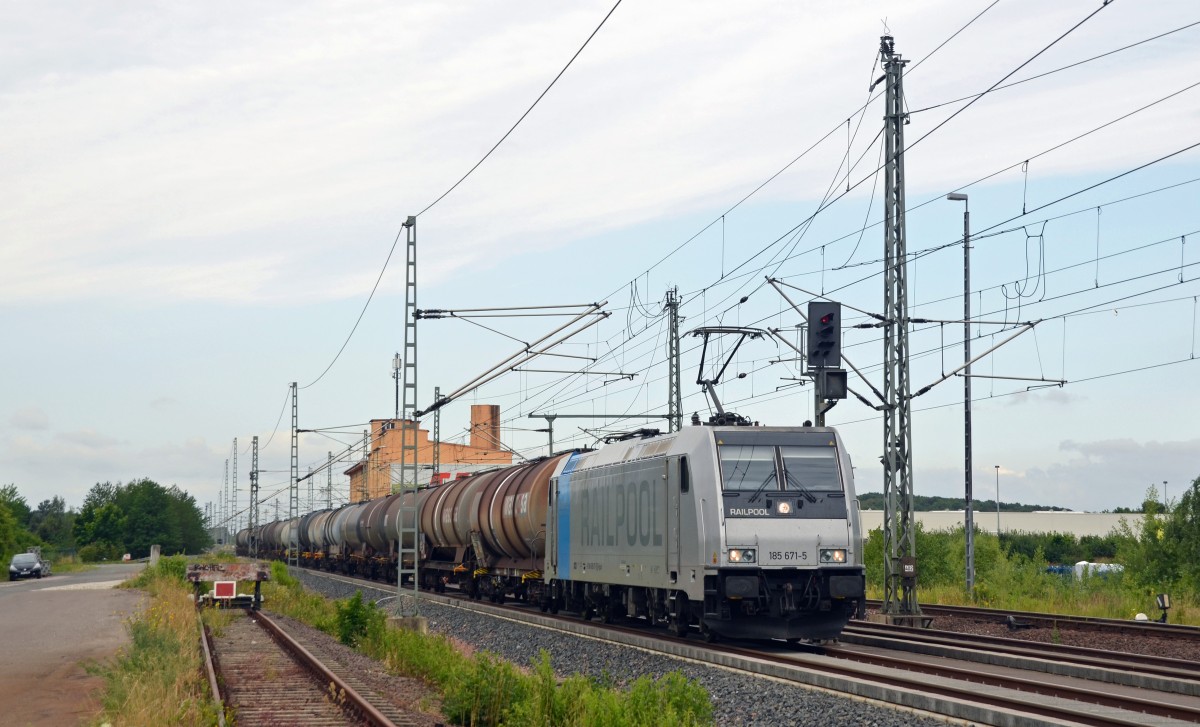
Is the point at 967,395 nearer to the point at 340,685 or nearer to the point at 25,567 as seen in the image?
the point at 340,685

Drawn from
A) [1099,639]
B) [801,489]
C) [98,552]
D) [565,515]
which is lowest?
[98,552]

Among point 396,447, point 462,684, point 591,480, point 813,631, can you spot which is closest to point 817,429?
point 813,631

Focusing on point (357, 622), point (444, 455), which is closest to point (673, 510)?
point (357, 622)

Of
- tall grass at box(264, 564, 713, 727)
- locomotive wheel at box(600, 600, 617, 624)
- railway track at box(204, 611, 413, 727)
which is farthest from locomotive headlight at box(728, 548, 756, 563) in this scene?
locomotive wheel at box(600, 600, 617, 624)

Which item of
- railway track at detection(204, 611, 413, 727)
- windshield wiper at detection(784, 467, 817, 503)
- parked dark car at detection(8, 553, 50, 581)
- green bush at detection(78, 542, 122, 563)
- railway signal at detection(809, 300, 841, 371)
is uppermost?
railway signal at detection(809, 300, 841, 371)

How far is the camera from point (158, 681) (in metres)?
15.5

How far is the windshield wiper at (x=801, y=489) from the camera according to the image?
19.3 metres

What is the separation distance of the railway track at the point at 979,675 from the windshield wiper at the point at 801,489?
2352 mm

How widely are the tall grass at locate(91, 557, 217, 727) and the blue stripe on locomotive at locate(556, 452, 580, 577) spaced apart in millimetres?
7648

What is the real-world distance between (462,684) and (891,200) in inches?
594

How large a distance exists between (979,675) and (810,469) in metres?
5.09

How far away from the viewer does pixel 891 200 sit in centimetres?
2514

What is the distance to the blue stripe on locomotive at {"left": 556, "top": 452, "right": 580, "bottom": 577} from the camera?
26.4 meters

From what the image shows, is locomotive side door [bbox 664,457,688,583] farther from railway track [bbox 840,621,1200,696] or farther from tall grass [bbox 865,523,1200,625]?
tall grass [bbox 865,523,1200,625]
